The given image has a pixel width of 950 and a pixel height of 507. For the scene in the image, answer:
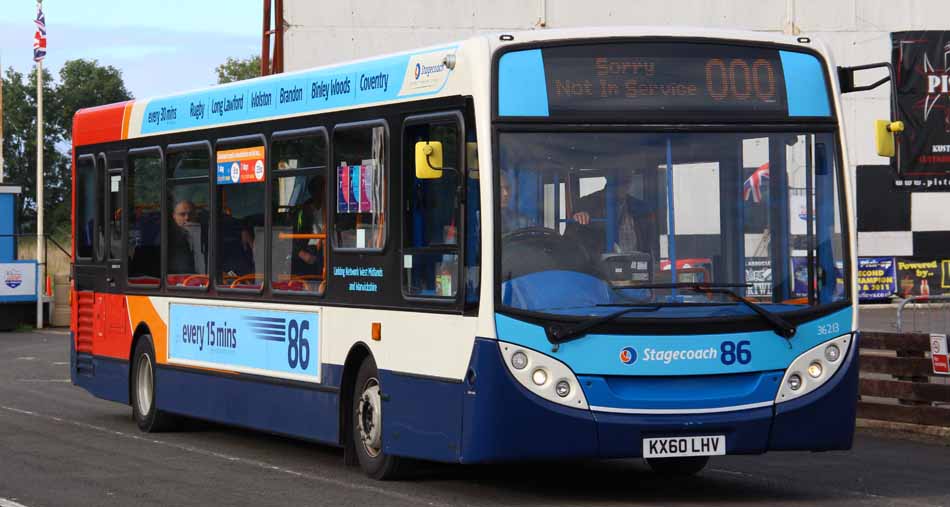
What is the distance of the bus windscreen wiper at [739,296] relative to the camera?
11.5 m

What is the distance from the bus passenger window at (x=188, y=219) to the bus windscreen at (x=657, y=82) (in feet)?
17.8

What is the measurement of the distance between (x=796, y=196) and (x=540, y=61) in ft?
6.03

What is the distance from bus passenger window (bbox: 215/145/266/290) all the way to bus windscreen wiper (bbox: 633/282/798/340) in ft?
14.9

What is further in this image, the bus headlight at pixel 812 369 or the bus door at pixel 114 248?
the bus door at pixel 114 248

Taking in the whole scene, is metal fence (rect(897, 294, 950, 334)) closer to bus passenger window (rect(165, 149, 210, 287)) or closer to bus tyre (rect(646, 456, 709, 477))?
bus tyre (rect(646, 456, 709, 477))

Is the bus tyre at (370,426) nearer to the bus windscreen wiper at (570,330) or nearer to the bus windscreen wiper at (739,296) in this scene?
the bus windscreen wiper at (570,330)

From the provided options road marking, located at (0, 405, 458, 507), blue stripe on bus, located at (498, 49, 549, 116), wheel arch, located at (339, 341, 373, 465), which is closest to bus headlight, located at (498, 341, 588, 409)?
road marking, located at (0, 405, 458, 507)

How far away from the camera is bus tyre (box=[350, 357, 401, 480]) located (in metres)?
12.9

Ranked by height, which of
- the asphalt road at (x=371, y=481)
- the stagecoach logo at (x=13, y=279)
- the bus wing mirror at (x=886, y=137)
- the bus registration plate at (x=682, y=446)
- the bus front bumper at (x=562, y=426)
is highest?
the bus wing mirror at (x=886, y=137)

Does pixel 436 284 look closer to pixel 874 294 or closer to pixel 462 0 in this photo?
pixel 462 0

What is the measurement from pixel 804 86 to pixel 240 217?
5.41 metres

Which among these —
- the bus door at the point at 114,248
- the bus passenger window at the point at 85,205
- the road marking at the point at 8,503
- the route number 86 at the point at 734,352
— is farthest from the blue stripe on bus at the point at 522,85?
the bus passenger window at the point at 85,205

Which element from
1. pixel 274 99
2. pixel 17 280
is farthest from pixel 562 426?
pixel 17 280

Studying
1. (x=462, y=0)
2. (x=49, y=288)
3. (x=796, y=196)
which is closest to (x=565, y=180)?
(x=796, y=196)
